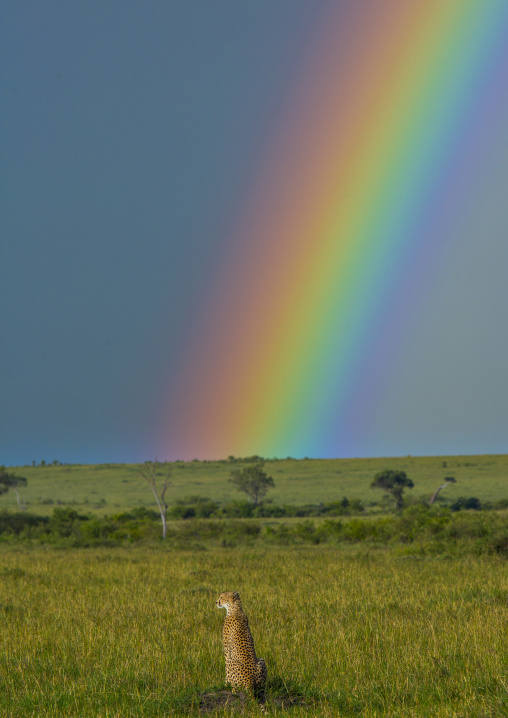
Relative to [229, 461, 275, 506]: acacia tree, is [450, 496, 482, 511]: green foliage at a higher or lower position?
lower

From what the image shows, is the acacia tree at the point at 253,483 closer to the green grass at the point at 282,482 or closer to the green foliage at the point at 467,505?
the green grass at the point at 282,482

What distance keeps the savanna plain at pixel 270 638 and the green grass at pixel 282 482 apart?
55318mm

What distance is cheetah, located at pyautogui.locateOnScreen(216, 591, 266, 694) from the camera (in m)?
8.30

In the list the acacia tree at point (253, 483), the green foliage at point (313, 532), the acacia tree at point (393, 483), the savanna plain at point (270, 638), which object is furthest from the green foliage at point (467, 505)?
the savanna plain at point (270, 638)

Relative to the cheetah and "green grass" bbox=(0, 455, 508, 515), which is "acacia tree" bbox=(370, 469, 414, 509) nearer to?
"green grass" bbox=(0, 455, 508, 515)

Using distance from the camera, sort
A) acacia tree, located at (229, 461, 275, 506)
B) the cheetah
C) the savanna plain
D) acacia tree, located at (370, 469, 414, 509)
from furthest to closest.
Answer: acacia tree, located at (229, 461, 275, 506), acacia tree, located at (370, 469, 414, 509), the cheetah, the savanna plain

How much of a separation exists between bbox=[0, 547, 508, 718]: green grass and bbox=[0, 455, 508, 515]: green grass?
5658cm

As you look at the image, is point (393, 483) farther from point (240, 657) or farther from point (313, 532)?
point (240, 657)

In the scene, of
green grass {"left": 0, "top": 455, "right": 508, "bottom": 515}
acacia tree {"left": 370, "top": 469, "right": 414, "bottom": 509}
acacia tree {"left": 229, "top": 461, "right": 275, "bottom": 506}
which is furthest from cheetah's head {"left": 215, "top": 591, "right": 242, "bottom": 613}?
acacia tree {"left": 229, "top": 461, "right": 275, "bottom": 506}

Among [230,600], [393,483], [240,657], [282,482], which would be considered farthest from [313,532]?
[282,482]

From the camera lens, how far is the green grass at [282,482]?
8932 cm

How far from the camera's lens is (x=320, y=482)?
11038 cm

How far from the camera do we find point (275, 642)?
444 inches

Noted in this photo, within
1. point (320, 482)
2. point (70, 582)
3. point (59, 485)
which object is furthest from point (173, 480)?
point (70, 582)
